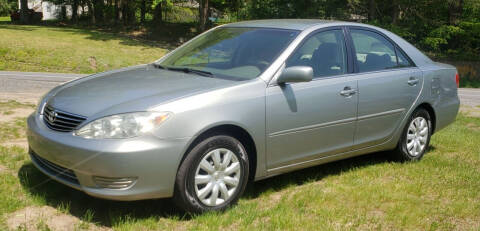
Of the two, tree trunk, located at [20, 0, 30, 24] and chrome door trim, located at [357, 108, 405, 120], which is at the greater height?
chrome door trim, located at [357, 108, 405, 120]

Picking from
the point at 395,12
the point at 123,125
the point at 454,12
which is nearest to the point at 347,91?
the point at 123,125

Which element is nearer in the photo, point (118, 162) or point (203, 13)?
point (118, 162)

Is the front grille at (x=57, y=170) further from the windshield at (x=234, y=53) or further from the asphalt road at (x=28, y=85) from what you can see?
the asphalt road at (x=28, y=85)

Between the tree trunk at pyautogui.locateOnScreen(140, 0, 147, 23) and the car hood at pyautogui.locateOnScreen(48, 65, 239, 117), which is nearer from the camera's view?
the car hood at pyautogui.locateOnScreen(48, 65, 239, 117)

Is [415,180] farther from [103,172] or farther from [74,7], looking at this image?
[74,7]

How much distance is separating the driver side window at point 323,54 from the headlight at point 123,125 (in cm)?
148

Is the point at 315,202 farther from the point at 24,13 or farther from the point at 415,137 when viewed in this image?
the point at 24,13

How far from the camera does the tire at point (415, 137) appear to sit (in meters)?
5.86

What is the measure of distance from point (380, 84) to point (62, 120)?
3.11m

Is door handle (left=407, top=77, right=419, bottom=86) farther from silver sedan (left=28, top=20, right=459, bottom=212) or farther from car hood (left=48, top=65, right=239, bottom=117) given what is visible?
car hood (left=48, top=65, right=239, bottom=117)

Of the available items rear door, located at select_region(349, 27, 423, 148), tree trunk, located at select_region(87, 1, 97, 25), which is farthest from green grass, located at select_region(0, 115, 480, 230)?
tree trunk, located at select_region(87, 1, 97, 25)

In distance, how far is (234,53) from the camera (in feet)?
16.0

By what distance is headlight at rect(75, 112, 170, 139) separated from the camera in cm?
366

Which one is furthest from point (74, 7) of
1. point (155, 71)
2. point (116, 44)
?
point (155, 71)
